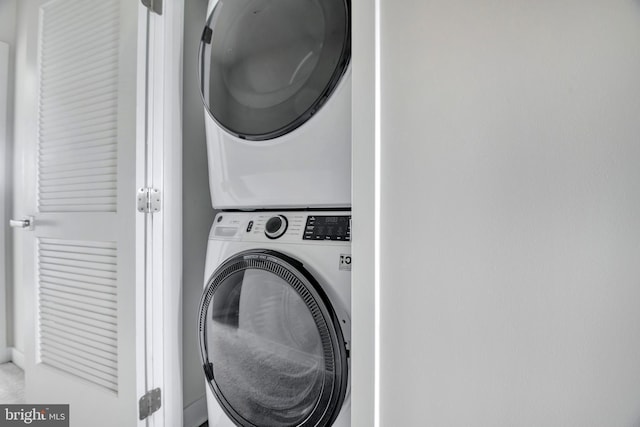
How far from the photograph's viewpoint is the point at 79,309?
4.20 feet

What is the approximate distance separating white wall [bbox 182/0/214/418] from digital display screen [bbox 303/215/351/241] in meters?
0.70

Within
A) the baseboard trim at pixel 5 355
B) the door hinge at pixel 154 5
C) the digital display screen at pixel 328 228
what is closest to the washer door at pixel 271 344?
the digital display screen at pixel 328 228

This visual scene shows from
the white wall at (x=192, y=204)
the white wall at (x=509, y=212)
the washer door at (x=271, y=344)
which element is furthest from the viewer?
the white wall at (x=192, y=204)

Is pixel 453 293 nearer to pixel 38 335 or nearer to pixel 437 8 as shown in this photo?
pixel 437 8

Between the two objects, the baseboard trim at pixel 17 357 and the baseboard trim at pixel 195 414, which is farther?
the baseboard trim at pixel 17 357

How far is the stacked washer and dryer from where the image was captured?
0.83 meters

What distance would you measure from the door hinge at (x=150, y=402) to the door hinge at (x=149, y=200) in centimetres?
69

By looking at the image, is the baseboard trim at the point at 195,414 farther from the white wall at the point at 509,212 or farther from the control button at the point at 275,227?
the white wall at the point at 509,212

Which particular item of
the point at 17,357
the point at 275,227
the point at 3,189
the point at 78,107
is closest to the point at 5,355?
the point at 17,357

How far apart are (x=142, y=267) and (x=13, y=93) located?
2013 mm

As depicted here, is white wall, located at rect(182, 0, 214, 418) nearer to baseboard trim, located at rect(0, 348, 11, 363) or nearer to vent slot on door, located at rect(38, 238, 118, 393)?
vent slot on door, located at rect(38, 238, 118, 393)

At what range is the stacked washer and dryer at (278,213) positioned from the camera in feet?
2.74

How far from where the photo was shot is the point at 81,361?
1.27m

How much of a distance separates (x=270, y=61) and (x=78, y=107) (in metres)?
0.96
